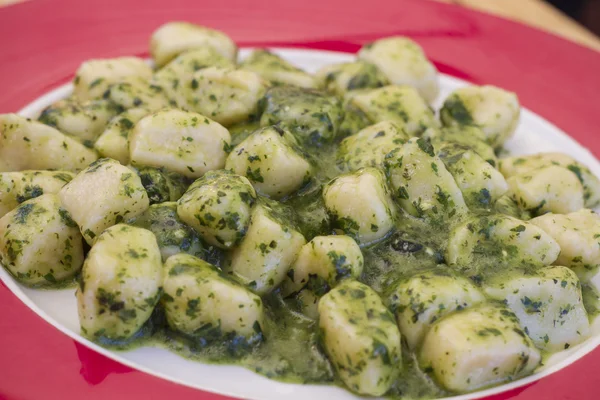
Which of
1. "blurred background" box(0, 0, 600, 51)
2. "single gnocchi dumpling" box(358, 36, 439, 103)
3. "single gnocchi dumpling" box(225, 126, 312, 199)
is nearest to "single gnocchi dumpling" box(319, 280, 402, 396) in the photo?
"single gnocchi dumpling" box(225, 126, 312, 199)

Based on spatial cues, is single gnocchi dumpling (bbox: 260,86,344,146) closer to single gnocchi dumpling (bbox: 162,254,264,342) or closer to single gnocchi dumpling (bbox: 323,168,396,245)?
single gnocchi dumpling (bbox: 323,168,396,245)

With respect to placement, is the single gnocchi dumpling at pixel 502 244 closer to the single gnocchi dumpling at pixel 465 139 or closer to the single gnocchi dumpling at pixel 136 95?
the single gnocchi dumpling at pixel 465 139

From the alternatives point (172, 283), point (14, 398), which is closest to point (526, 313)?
point (172, 283)

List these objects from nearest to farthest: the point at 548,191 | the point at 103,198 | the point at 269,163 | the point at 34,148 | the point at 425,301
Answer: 1. the point at 425,301
2. the point at 103,198
3. the point at 269,163
4. the point at 34,148
5. the point at 548,191

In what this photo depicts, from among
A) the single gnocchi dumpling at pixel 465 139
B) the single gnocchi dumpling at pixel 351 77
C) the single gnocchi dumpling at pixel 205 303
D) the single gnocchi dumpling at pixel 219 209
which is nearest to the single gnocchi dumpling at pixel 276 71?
the single gnocchi dumpling at pixel 351 77

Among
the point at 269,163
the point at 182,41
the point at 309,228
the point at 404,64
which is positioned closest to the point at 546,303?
the point at 309,228

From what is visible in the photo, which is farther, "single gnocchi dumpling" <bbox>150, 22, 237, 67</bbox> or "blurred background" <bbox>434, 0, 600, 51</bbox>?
"blurred background" <bbox>434, 0, 600, 51</bbox>

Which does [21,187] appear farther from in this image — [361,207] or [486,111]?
[486,111]
